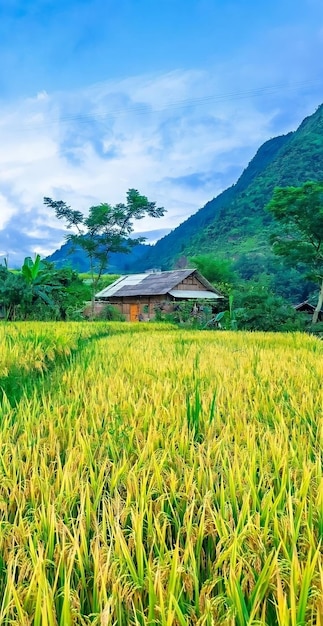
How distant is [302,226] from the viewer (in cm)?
1591

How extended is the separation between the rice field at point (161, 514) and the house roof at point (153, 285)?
74.1ft

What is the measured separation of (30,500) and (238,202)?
50.0 metres

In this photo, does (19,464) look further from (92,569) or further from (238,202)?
(238,202)

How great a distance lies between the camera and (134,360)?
11.7 feet

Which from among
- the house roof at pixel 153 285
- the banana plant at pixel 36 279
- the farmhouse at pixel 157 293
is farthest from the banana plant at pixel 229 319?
the house roof at pixel 153 285

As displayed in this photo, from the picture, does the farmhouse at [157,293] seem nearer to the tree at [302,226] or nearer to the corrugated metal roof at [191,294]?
the corrugated metal roof at [191,294]

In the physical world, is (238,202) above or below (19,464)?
above

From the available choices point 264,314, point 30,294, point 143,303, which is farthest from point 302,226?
point 143,303

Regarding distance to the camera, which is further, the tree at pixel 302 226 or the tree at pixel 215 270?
the tree at pixel 215 270

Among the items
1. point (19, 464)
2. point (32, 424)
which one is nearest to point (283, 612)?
point (19, 464)

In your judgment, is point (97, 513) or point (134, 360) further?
point (134, 360)

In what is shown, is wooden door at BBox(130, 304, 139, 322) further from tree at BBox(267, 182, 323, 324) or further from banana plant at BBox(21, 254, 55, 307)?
banana plant at BBox(21, 254, 55, 307)

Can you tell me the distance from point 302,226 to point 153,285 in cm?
1164

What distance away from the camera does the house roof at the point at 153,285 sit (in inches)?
985
